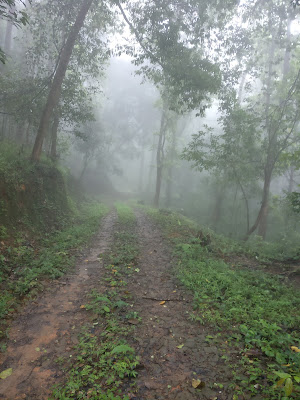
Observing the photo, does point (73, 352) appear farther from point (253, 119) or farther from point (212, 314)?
point (253, 119)

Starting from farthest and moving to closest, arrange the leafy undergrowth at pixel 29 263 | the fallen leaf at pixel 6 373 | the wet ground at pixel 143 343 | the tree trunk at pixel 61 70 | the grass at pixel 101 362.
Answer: the tree trunk at pixel 61 70
the leafy undergrowth at pixel 29 263
the fallen leaf at pixel 6 373
the wet ground at pixel 143 343
the grass at pixel 101 362

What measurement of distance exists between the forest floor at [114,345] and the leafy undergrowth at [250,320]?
0.17 metres

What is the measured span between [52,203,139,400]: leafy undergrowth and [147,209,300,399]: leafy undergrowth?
1.38m

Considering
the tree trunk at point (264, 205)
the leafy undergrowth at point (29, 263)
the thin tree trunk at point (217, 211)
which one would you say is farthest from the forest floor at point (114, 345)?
the thin tree trunk at point (217, 211)

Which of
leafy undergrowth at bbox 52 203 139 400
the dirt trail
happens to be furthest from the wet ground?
leafy undergrowth at bbox 52 203 139 400

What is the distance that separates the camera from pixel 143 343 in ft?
13.8

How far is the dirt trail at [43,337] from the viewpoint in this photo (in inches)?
132

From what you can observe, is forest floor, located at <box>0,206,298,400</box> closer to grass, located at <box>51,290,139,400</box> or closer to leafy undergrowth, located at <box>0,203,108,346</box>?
grass, located at <box>51,290,139,400</box>

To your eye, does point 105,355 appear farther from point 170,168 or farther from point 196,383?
point 170,168

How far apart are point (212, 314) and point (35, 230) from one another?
6.75 meters

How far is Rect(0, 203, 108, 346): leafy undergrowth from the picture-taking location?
210 inches

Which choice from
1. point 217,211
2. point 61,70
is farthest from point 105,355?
point 217,211

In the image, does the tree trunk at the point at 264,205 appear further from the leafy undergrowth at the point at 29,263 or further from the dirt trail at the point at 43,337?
the dirt trail at the point at 43,337

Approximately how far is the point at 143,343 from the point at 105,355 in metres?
0.66
